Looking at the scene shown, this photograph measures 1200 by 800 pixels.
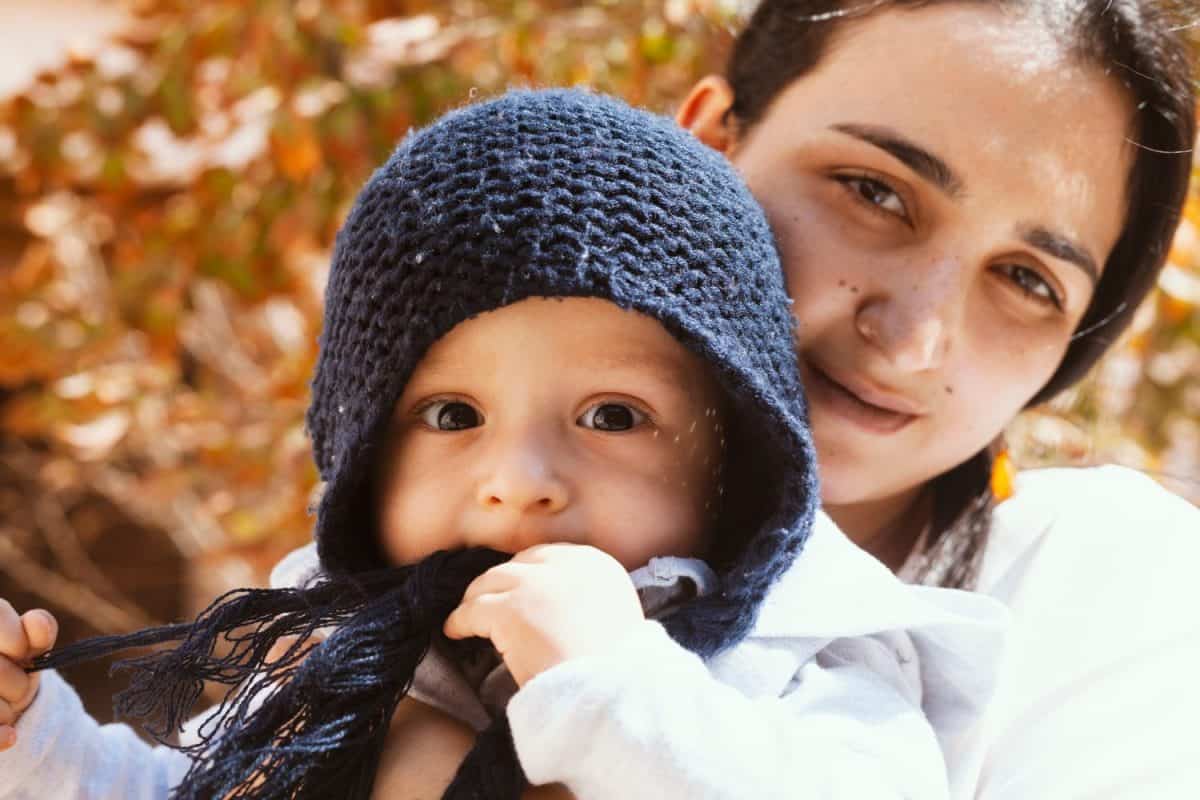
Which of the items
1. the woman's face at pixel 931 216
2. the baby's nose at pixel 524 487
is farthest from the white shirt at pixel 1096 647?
the baby's nose at pixel 524 487

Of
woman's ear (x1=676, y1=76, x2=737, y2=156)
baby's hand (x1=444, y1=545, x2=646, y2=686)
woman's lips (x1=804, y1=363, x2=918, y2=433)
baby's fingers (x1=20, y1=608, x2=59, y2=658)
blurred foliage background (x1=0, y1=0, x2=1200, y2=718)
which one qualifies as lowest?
blurred foliage background (x1=0, y1=0, x2=1200, y2=718)

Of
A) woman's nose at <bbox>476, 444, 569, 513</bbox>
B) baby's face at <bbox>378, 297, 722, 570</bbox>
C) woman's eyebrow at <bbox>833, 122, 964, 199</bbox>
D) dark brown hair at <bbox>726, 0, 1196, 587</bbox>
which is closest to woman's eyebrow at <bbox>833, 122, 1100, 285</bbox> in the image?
woman's eyebrow at <bbox>833, 122, 964, 199</bbox>

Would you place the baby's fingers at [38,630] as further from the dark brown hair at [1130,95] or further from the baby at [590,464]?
the dark brown hair at [1130,95]

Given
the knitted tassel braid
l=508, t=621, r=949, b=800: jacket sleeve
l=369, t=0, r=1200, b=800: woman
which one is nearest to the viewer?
l=508, t=621, r=949, b=800: jacket sleeve

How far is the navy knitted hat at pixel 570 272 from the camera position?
1.26 m

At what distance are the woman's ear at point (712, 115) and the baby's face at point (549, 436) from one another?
0.58 meters

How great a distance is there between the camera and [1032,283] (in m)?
1.65

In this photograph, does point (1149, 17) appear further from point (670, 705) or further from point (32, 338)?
point (32, 338)

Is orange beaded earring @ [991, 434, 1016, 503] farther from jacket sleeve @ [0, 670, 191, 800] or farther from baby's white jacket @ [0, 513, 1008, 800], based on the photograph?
jacket sleeve @ [0, 670, 191, 800]

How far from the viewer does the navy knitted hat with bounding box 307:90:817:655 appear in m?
1.26

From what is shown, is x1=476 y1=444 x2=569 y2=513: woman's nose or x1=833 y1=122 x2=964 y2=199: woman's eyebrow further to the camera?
x1=833 y1=122 x2=964 y2=199: woman's eyebrow

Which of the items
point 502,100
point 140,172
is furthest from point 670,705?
point 140,172

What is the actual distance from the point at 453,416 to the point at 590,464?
0.50 ft

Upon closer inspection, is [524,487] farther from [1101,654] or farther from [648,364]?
[1101,654]
